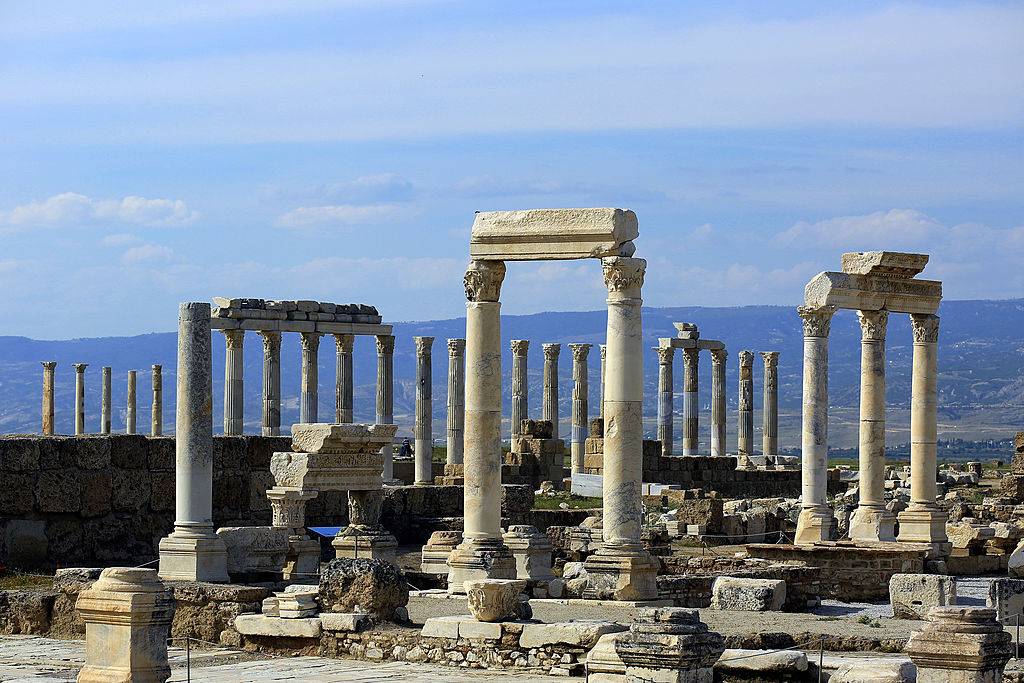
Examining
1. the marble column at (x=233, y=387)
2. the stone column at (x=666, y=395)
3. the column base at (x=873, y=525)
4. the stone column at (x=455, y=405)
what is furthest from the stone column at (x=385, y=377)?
the column base at (x=873, y=525)

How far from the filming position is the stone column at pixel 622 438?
24.5 m

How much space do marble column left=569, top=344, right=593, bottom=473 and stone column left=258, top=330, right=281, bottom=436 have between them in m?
9.31

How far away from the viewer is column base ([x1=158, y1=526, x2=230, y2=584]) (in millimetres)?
25344

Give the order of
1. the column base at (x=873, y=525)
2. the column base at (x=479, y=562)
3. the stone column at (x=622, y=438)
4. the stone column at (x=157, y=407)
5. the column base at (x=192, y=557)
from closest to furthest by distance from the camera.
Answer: the stone column at (x=622, y=438)
the column base at (x=479, y=562)
the column base at (x=192, y=557)
the column base at (x=873, y=525)
the stone column at (x=157, y=407)

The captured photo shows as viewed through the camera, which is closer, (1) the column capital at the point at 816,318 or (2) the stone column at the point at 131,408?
(1) the column capital at the point at 816,318

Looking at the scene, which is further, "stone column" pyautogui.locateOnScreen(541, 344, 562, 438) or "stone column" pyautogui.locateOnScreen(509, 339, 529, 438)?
"stone column" pyautogui.locateOnScreen(541, 344, 562, 438)

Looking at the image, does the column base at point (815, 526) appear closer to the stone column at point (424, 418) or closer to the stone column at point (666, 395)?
the stone column at point (424, 418)

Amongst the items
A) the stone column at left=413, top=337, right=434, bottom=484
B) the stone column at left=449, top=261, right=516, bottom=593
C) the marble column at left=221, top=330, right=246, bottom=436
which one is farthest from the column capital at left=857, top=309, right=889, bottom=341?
the marble column at left=221, top=330, right=246, bottom=436

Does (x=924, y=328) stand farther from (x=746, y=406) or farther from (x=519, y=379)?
(x=746, y=406)

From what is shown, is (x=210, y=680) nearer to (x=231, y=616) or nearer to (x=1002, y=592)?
(x=231, y=616)

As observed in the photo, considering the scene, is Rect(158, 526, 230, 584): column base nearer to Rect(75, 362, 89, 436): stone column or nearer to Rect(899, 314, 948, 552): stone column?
Rect(899, 314, 948, 552): stone column

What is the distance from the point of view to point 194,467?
84.9 ft

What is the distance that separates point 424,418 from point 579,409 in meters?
10.5

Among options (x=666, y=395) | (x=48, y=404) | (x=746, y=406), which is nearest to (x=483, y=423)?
(x=666, y=395)
